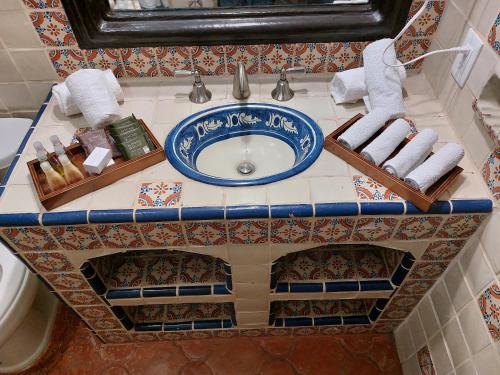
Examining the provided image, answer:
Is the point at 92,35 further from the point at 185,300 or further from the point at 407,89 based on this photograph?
the point at 407,89

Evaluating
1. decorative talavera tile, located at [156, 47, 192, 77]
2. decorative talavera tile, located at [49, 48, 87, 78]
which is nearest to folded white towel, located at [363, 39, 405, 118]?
decorative talavera tile, located at [156, 47, 192, 77]

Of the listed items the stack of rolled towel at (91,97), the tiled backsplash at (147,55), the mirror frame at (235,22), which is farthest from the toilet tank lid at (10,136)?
the mirror frame at (235,22)

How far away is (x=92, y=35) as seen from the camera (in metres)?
1.14

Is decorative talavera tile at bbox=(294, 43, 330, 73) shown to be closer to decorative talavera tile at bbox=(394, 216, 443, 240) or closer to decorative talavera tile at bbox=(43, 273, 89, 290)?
decorative talavera tile at bbox=(394, 216, 443, 240)

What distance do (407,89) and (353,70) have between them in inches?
8.3

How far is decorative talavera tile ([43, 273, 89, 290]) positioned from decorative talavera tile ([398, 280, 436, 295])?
103cm

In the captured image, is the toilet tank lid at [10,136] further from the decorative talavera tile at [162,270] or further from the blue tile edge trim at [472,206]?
the blue tile edge trim at [472,206]

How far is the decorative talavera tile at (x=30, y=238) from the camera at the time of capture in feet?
3.16

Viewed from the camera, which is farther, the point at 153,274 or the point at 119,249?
the point at 153,274

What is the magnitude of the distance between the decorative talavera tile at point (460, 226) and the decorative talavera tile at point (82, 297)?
1.08 metres

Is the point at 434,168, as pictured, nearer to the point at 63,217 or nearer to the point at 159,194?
the point at 159,194

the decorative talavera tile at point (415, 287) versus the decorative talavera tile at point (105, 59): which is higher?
the decorative talavera tile at point (105, 59)

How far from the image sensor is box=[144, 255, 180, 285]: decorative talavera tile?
1.31m

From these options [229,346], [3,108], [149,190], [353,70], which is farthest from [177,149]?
[229,346]
